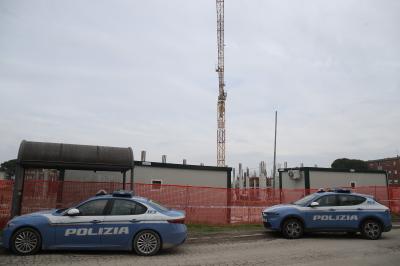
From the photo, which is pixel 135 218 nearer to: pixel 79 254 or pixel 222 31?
pixel 79 254

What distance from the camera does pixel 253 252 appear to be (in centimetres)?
1137

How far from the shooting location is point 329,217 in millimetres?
14398

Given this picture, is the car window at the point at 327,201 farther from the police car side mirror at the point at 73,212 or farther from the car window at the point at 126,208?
the police car side mirror at the point at 73,212

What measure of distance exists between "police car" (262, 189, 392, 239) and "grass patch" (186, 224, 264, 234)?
6.15ft

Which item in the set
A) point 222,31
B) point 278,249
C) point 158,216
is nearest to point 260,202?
point 278,249

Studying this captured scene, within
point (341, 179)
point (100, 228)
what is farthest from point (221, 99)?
point (100, 228)

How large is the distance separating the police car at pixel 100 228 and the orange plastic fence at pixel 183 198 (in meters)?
4.70

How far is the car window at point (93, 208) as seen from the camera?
10.6 metres

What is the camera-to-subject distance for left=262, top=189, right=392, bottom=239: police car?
14312mm

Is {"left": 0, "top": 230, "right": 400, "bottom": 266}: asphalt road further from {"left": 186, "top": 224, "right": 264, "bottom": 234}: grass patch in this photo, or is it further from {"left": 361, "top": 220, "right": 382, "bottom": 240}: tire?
{"left": 186, "top": 224, "right": 264, "bottom": 234}: grass patch

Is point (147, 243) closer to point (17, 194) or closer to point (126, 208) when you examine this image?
point (126, 208)

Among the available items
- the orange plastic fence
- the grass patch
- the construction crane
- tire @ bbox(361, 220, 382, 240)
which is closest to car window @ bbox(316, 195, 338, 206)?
tire @ bbox(361, 220, 382, 240)

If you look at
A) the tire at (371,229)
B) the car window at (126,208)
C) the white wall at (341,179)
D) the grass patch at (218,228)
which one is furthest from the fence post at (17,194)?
the white wall at (341,179)

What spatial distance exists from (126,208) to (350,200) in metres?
8.00
